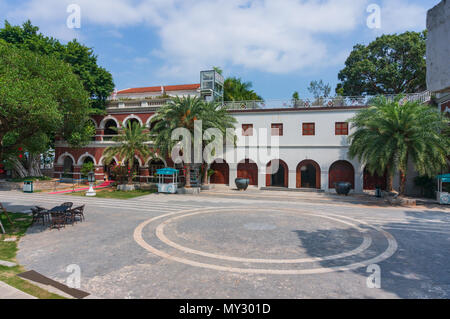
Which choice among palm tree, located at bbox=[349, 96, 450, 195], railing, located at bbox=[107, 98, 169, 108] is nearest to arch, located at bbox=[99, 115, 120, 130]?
railing, located at bbox=[107, 98, 169, 108]

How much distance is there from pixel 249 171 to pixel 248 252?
63.3ft

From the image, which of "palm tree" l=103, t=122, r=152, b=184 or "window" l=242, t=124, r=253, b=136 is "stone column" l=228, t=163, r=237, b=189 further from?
"palm tree" l=103, t=122, r=152, b=184

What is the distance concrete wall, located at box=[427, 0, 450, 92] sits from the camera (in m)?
4.32

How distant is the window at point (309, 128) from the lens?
25.8 meters

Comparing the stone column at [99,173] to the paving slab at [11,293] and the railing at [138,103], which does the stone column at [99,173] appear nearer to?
the railing at [138,103]

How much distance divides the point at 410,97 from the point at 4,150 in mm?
30806

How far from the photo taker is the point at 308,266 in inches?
306

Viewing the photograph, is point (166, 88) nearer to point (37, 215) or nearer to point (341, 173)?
point (341, 173)

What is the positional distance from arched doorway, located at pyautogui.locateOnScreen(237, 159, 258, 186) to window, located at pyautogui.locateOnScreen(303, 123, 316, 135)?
20.0ft


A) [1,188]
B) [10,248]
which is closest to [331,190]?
[10,248]

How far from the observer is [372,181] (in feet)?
81.9
